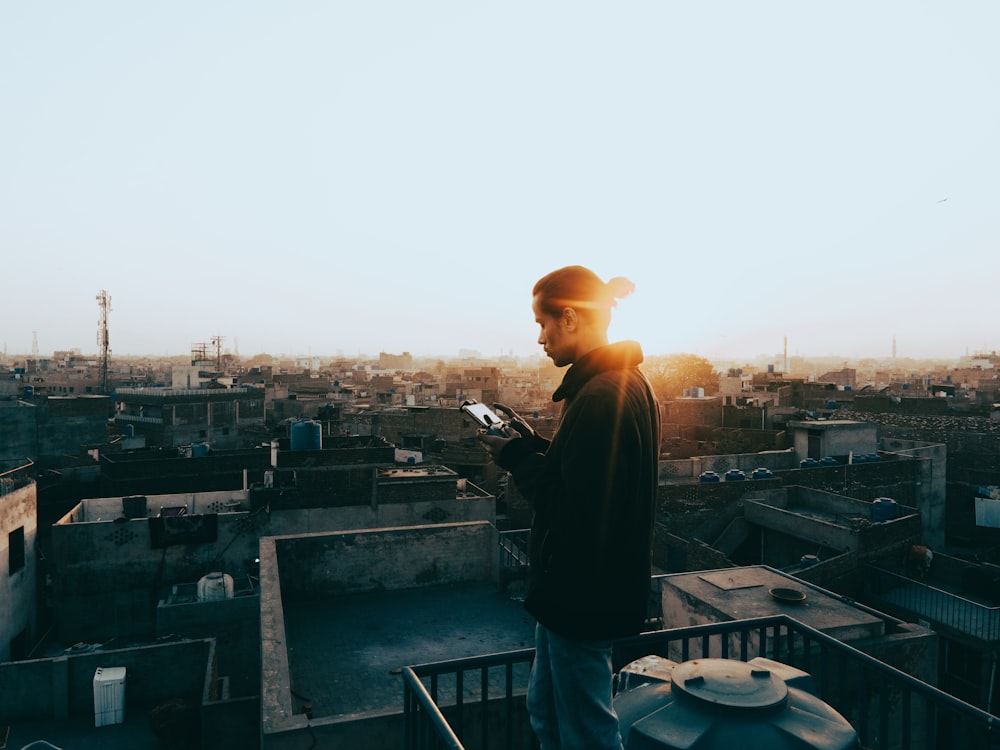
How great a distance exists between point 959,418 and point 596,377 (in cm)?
5071

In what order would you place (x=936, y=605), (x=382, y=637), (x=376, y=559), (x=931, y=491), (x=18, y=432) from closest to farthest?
(x=382, y=637) < (x=376, y=559) < (x=936, y=605) < (x=931, y=491) < (x=18, y=432)

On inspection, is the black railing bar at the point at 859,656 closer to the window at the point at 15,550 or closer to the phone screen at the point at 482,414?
the phone screen at the point at 482,414

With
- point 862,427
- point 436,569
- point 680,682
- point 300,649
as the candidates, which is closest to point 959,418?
point 862,427

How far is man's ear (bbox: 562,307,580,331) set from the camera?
3000 millimetres

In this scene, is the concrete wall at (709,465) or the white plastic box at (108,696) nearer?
the white plastic box at (108,696)

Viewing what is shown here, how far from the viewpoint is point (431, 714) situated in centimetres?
327

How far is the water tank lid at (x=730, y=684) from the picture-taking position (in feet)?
11.4

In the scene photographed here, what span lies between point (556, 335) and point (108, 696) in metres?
16.8

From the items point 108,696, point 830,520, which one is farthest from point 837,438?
point 108,696

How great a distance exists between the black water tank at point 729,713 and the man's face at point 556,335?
1.88 meters

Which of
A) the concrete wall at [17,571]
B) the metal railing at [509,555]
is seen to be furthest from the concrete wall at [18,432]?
the metal railing at [509,555]

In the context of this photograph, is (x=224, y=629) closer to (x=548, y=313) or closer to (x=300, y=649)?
(x=300, y=649)

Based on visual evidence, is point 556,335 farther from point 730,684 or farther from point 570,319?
point 730,684

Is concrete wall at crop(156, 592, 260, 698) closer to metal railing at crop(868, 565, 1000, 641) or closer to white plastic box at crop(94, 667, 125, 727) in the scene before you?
white plastic box at crop(94, 667, 125, 727)
